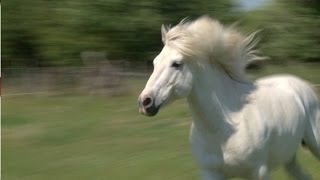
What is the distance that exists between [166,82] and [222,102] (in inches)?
25.9

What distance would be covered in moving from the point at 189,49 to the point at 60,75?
13.0 meters

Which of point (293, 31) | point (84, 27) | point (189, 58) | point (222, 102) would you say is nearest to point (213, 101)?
point (222, 102)

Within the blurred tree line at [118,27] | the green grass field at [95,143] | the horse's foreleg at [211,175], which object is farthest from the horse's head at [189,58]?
the blurred tree line at [118,27]

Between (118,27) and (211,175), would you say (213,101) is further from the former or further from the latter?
(118,27)

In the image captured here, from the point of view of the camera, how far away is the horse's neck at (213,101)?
5059mm

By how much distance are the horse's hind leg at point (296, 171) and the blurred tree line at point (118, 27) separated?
490 inches

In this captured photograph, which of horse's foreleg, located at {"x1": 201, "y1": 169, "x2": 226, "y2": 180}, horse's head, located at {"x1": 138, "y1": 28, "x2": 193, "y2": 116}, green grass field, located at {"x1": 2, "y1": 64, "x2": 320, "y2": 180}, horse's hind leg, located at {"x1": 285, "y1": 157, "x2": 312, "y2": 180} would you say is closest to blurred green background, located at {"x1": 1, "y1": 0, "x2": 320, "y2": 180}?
green grass field, located at {"x1": 2, "y1": 64, "x2": 320, "y2": 180}

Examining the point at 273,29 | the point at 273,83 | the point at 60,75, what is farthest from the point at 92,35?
the point at 273,83

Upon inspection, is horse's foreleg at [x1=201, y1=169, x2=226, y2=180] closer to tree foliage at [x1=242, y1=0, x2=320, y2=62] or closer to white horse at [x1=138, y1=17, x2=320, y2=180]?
white horse at [x1=138, y1=17, x2=320, y2=180]

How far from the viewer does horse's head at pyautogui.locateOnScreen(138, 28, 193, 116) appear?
4648 mm

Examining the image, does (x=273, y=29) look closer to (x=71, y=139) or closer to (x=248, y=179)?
(x=71, y=139)

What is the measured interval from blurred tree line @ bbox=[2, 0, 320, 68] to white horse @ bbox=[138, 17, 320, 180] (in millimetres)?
13091

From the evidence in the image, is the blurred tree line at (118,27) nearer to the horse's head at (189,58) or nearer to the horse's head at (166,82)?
the horse's head at (189,58)

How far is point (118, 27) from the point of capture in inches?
747
